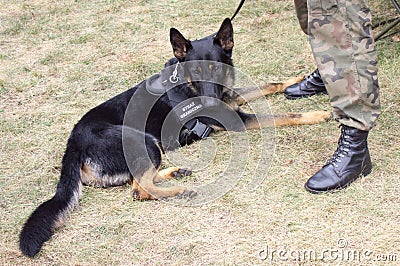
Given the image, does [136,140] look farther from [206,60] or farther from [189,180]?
[206,60]

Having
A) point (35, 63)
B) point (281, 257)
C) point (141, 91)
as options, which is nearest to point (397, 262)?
point (281, 257)

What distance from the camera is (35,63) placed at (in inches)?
232

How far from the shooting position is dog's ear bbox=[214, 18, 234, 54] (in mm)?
3967

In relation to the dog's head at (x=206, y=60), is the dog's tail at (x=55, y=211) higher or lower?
lower

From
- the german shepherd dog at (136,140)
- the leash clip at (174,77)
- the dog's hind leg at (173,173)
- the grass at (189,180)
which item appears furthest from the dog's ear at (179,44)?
the dog's hind leg at (173,173)

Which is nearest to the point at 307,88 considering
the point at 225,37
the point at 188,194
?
the point at 225,37

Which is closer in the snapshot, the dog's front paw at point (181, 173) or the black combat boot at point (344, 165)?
the black combat boot at point (344, 165)

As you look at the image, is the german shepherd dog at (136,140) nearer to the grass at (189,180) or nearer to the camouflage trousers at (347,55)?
the grass at (189,180)

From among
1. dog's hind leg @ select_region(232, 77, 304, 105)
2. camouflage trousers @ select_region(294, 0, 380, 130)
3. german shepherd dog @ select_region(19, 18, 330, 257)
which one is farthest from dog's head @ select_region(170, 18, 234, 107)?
camouflage trousers @ select_region(294, 0, 380, 130)

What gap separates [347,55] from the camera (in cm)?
300

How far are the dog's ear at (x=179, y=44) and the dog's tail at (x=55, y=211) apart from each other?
3.76 ft

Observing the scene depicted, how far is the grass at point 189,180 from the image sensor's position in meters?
2.94

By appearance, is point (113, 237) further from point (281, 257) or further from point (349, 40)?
point (349, 40)

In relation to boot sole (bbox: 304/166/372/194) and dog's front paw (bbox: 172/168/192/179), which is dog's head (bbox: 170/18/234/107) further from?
boot sole (bbox: 304/166/372/194)
